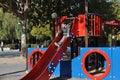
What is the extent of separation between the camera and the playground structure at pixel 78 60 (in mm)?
14070

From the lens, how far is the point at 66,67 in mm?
15836

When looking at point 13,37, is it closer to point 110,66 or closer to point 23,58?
point 23,58

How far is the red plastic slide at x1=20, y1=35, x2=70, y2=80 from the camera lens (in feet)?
44.5

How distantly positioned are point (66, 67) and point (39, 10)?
17.4 m

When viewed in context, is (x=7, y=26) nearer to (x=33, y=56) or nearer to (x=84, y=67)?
(x=33, y=56)

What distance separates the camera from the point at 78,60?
15.3 metres

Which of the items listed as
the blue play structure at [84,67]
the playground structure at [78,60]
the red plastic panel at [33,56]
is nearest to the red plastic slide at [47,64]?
the playground structure at [78,60]

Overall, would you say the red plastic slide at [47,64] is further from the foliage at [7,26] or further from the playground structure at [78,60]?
the foliage at [7,26]

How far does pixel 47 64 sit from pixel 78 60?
5.63 ft

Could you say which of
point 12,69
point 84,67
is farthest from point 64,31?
point 12,69

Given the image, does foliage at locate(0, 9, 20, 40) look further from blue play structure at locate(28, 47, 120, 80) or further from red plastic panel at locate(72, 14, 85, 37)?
blue play structure at locate(28, 47, 120, 80)

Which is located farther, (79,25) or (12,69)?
(12,69)

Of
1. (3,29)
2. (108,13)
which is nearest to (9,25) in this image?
(3,29)

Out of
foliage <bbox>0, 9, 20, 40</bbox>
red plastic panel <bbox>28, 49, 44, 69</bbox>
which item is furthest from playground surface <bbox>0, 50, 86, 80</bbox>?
Result: foliage <bbox>0, 9, 20, 40</bbox>
